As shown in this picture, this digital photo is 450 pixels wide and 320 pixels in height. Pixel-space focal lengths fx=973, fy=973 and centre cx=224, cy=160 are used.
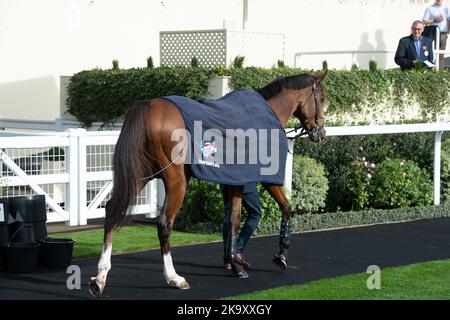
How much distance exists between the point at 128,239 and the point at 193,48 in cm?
546

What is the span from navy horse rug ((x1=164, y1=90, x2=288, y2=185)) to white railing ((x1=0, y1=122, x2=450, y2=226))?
283 cm

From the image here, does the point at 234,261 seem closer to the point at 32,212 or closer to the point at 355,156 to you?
the point at 32,212

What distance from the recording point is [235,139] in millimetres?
9016

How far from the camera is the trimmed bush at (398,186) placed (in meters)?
13.5

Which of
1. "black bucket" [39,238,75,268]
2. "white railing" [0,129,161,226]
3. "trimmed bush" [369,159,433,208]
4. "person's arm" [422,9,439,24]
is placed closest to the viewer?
"black bucket" [39,238,75,268]

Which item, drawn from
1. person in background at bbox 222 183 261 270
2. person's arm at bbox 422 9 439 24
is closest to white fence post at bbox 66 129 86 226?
person in background at bbox 222 183 261 270

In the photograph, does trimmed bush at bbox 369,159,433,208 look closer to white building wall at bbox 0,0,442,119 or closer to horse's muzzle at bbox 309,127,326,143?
horse's muzzle at bbox 309,127,326,143

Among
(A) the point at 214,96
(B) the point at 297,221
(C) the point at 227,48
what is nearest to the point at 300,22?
(C) the point at 227,48

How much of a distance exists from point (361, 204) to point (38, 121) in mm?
5855

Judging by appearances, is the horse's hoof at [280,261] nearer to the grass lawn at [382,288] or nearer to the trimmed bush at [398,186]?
the grass lawn at [382,288]

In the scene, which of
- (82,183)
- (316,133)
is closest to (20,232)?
(82,183)

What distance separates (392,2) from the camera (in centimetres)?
2327

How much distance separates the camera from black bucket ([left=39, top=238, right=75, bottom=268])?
9359mm
